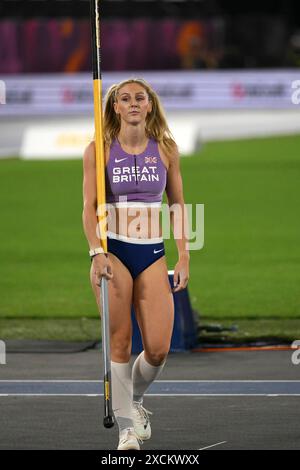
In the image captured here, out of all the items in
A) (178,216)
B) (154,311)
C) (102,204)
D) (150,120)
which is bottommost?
(154,311)

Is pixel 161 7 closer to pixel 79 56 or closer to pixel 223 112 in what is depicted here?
pixel 79 56

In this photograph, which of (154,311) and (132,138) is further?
(132,138)

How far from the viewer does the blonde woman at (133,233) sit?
8055 millimetres

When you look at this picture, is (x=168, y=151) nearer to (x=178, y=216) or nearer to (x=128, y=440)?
→ (x=178, y=216)

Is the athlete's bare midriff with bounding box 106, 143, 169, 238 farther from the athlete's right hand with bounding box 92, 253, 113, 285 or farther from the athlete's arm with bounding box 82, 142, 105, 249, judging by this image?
the athlete's right hand with bounding box 92, 253, 113, 285

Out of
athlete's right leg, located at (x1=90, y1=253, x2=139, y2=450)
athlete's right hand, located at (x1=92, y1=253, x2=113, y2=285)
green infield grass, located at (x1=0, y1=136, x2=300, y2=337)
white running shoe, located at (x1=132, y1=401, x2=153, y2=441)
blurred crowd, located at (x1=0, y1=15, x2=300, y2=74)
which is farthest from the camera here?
blurred crowd, located at (x1=0, y1=15, x2=300, y2=74)

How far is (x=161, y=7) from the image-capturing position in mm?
42938

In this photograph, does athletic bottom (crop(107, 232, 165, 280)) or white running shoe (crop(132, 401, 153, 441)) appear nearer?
athletic bottom (crop(107, 232, 165, 280))

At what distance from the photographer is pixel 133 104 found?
8.20m

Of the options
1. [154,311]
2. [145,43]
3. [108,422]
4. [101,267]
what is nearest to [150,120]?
[101,267]

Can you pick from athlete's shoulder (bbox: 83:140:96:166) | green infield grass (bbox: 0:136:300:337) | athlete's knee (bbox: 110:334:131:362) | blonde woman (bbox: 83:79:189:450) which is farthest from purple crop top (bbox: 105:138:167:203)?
green infield grass (bbox: 0:136:300:337)

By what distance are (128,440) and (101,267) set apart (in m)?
1.02

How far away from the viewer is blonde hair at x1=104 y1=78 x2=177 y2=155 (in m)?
8.29
